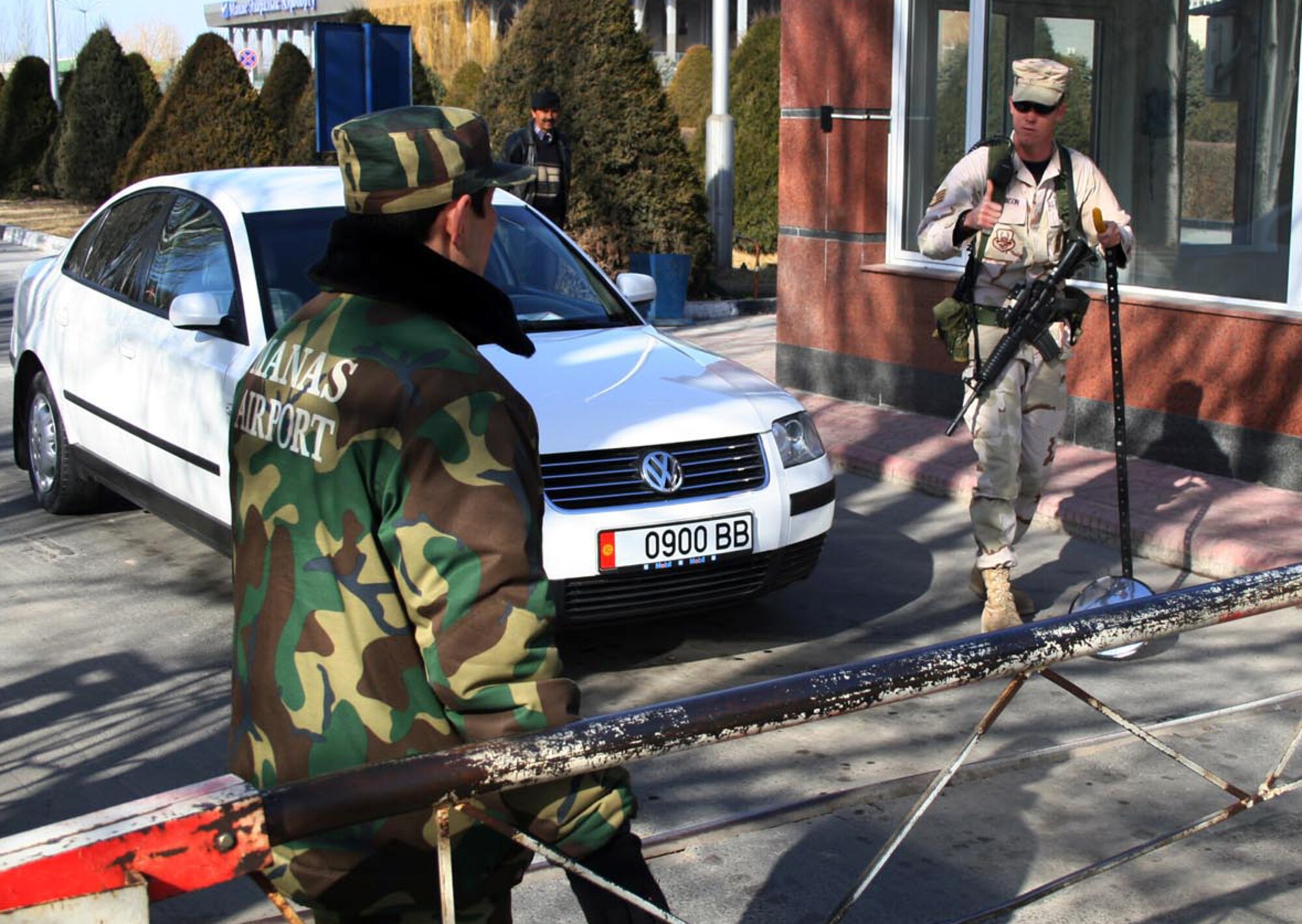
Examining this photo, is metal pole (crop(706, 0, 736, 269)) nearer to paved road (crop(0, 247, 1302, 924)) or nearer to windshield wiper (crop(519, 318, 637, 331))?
paved road (crop(0, 247, 1302, 924))

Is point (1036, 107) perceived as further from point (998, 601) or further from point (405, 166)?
point (405, 166)

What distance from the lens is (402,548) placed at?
211cm

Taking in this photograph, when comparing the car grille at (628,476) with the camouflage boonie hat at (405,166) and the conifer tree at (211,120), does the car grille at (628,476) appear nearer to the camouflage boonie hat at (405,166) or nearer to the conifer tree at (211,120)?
the camouflage boonie hat at (405,166)

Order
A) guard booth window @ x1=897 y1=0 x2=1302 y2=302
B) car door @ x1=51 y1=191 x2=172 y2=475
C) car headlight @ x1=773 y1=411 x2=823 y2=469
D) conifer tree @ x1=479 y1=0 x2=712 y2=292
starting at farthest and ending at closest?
conifer tree @ x1=479 y1=0 x2=712 y2=292 → guard booth window @ x1=897 y1=0 x2=1302 y2=302 → car door @ x1=51 y1=191 x2=172 y2=475 → car headlight @ x1=773 y1=411 x2=823 y2=469

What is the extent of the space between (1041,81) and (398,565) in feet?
14.4

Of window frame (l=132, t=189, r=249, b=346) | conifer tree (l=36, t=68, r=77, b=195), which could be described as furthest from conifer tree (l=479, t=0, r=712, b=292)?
conifer tree (l=36, t=68, r=77, b=195)

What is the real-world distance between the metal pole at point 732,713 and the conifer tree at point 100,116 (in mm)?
28426

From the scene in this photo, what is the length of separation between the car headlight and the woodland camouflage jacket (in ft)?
12.4

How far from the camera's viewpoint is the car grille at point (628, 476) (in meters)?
5.48

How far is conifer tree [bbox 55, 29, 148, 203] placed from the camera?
29.0 meters

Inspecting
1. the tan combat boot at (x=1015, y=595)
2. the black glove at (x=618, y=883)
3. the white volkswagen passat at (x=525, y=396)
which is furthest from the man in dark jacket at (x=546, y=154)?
the black glove at (x=618, y=883)

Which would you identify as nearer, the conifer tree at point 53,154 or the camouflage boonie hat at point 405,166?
the camouflage boonie hat at point 405,166

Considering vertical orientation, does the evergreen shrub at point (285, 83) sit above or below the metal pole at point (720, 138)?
above

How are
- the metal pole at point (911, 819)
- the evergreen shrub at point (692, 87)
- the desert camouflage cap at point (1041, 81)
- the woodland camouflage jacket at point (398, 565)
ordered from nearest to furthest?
the woodland camouflage jacket at point (398, 565)
the metal pole at point (911, 819)
the desert camouflage cap at point (1041, 81)
the evergreen shrub at point (692, 87)
